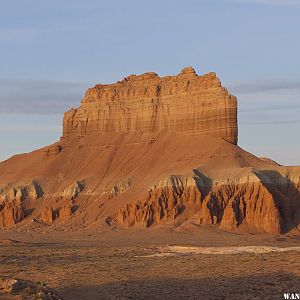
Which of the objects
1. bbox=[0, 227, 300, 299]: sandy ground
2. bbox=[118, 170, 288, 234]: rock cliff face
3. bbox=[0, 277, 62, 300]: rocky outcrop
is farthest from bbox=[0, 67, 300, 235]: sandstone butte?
bbox=[0, 277, 62, 300]: rocky outcrop

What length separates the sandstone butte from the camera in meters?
84.8

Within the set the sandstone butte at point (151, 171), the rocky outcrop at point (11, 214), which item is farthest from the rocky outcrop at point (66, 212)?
the rocky outcrop at point (11, 214)

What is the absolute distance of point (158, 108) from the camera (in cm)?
10644

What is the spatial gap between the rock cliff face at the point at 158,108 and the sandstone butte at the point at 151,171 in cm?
15

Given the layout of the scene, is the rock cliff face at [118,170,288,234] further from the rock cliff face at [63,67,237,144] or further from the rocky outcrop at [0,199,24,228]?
the rocky outcrop at [0,199,24,228]

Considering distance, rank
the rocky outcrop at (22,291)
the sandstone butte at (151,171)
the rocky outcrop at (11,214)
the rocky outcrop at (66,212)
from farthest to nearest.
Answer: the rocky outcrop at (11,214), the rocky outcrop at (66,212), the sandstone butte at (151,171), the rocky outcrop at (22,291)

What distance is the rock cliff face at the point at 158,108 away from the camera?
329 ft

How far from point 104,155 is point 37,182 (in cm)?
1031

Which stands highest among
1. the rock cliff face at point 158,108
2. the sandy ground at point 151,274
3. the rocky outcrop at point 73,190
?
the rock cliff face at point 158,108

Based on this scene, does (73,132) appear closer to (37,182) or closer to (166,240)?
(37,182)

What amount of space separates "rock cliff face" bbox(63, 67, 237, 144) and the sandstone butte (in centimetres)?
15

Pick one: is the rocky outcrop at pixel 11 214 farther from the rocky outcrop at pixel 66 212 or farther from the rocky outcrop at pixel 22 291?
the rocky outcrop at pixel 22 291

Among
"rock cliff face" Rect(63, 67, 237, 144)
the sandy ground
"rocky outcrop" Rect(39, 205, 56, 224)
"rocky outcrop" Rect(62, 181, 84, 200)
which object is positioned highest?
"rock cliff face" Rect(63, 67, 237, 144)

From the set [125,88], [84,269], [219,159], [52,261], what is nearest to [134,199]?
[219,159]
